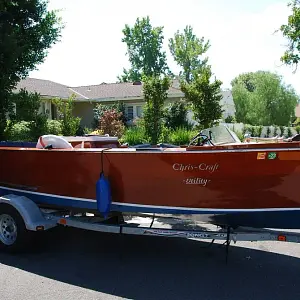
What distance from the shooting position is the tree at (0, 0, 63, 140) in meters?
12.6

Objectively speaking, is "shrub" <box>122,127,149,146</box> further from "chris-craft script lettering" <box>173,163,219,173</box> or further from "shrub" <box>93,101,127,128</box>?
"chris-craft script lettering" <box>173,163,219,173</box>

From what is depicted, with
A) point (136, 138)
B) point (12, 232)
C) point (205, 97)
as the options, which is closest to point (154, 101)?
point (136, 138)

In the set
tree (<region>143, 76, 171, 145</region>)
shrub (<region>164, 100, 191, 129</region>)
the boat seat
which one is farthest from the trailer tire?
shrub (<region>164, 100, 191, 129</region>)

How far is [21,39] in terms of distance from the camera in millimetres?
13602

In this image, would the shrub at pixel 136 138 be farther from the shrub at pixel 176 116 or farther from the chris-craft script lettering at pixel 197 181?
the chris-craft script lettering at pixel 197 181

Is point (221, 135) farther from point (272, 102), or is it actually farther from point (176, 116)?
point (272, 102)

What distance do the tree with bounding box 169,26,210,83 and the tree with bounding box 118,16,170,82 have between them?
218 cm

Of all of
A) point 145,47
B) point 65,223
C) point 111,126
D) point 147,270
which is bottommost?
point 147,270

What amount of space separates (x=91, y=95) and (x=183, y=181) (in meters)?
27.6

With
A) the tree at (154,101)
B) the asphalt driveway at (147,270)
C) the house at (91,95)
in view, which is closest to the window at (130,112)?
the house at (91,95)

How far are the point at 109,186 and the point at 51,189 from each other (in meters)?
1.07

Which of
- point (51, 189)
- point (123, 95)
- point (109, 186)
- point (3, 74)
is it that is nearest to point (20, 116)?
point (3, 74)

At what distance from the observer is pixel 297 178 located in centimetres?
448

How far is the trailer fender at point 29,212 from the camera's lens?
5450 mm
